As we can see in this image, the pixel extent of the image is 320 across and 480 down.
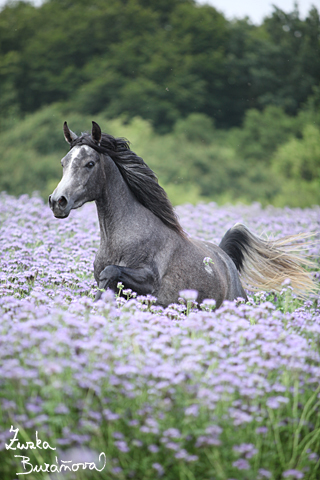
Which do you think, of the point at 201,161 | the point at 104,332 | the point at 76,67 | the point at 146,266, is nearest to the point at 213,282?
the point at 146,266

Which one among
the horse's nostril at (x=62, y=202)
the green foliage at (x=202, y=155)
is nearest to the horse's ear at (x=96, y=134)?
the horse's nostril at (x=62, y=202)

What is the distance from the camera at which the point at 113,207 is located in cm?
474

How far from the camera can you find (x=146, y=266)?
466cm

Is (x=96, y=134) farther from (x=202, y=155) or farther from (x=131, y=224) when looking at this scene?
(x=202, y=155)

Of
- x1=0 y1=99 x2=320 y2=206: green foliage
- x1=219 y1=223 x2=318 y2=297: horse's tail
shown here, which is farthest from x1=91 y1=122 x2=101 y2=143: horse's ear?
x1=0 y1=99 x2=320 y2=206: green foliage

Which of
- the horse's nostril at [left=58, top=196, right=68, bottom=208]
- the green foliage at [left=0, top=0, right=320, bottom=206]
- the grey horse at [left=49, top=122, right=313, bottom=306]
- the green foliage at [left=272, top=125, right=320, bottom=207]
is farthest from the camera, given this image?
the green foliage at [left=0, top=0, right=320, bottom=206]

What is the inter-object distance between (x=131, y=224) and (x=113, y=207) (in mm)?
214

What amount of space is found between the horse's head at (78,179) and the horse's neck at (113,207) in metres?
0.14

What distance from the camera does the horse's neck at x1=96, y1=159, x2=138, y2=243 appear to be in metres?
4.72

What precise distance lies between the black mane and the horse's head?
0.74ft

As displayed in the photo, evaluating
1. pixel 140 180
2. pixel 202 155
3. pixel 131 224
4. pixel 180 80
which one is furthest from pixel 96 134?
pixel 180 80

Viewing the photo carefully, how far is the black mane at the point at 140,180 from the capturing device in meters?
4.83

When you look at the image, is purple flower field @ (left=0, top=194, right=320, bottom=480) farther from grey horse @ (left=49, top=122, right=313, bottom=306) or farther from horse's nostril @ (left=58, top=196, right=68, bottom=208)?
grey horse @ (left=49, top=122, right=313, bottom=306)

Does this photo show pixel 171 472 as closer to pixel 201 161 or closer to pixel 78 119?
pixel 78 119
